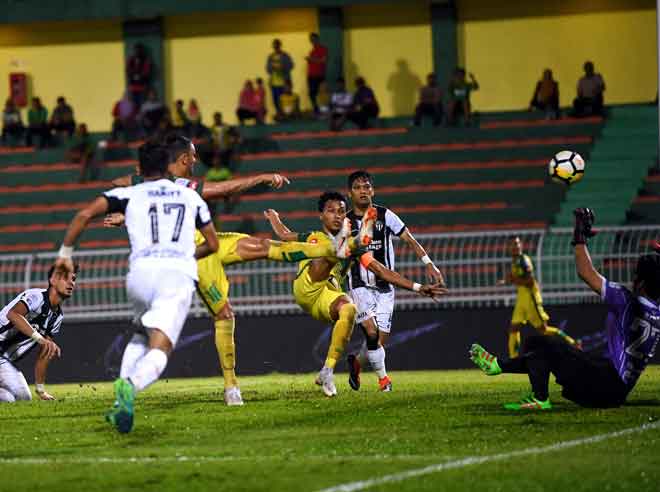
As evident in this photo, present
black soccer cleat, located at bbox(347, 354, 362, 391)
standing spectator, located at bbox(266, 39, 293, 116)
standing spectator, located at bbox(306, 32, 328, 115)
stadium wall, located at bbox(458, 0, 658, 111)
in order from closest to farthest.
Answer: black soccer cleat, located at bbox(347, 354, 362, 391)
standing spectator, located at bbox(306, 32, 328, 115)
standing spectator, located at bbox(266, 39, 293, 116)
stadium wall, located at bbox(458, 0, 658, 111)

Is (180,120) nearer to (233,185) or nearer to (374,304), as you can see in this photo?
(374,304)

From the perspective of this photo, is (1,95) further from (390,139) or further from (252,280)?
(252,280)

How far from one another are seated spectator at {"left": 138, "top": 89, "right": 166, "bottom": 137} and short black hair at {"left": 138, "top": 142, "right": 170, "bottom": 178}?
2195 centimetres

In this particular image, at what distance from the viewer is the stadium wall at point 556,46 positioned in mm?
33688

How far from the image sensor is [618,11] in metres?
33.9

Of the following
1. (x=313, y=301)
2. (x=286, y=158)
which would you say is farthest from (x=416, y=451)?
(x=286, y=158)

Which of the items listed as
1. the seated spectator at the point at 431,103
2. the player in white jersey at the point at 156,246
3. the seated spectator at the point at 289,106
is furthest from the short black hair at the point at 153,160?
the seated spectator at the point at 289,106

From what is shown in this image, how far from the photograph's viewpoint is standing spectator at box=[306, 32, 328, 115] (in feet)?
106

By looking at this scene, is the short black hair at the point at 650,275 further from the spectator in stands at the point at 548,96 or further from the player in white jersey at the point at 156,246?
the spectator in stands at the point at 548,96

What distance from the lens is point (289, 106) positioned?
32781 millimetres

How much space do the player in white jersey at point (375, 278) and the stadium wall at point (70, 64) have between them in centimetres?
2204

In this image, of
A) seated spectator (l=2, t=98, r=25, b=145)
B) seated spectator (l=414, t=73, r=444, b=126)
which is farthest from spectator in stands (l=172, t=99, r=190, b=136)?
seated spectator (l=414, t=73, r=444, b=126)

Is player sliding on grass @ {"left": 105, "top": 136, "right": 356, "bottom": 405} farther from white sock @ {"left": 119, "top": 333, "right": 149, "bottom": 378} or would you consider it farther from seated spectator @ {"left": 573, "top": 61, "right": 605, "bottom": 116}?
seated spectator @ {"left": 573, "top": 61, "right": 605, "bottom": 116}

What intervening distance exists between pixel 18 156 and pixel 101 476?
988 inches
